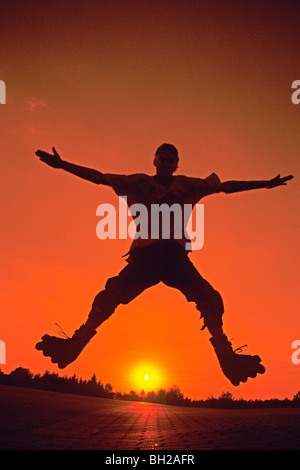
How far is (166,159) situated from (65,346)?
3.08 m

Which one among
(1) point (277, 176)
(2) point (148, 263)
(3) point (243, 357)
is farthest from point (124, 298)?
(1) point (277, 176)

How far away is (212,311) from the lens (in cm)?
661

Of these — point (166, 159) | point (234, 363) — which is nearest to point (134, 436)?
point (234, 363)

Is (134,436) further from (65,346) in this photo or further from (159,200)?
(159,200)

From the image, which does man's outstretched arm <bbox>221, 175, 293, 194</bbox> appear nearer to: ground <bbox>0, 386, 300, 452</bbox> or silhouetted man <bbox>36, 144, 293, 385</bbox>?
silhouetted man <bbox>36, 144, 293, 385</bbox>

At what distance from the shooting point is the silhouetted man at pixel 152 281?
646 cm

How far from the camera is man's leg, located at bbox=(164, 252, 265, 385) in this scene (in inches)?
254

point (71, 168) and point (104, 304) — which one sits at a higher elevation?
point (71, 168)

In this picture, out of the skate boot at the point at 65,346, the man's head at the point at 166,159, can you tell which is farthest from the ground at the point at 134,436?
the man's head at the point at 166,159

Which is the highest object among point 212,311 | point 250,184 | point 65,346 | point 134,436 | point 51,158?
point 51,158

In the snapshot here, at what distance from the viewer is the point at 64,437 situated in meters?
5.00

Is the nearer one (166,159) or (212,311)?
(212,311)

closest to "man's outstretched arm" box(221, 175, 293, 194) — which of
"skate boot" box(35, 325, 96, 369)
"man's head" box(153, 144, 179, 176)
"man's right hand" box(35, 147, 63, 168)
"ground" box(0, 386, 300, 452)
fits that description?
"man's head" box(153, 144, 179, 176)

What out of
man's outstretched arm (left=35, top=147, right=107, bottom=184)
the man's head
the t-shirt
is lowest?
the t-shirt
